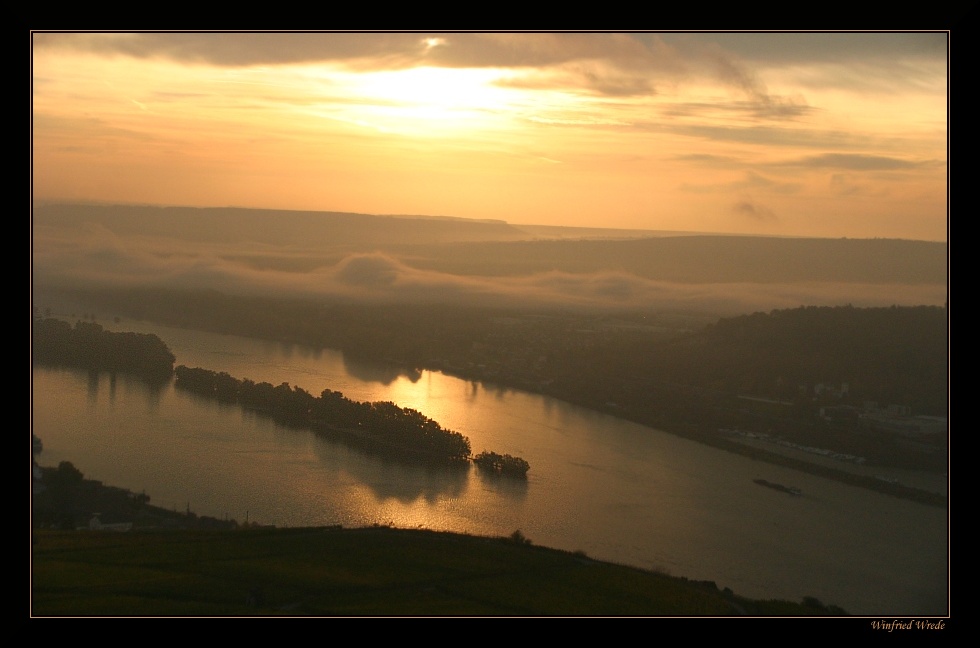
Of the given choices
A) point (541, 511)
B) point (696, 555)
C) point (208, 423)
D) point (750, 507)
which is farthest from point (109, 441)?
point (750, 507)

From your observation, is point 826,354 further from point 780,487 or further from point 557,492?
point 557,492

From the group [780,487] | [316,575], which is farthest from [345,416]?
[316,575]

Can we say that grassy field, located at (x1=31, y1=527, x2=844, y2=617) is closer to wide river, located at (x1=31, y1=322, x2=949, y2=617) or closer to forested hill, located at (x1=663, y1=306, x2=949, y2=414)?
wide river, located at (x1=31, y1=322, x2=949, y2=617)

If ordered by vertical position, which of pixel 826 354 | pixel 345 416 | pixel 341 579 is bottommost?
pixel 341 579

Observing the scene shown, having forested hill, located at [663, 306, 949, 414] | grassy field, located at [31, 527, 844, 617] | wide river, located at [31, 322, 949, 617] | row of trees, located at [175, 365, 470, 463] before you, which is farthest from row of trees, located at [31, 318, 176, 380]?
forested hill, located at [663, 306, 949, 414]

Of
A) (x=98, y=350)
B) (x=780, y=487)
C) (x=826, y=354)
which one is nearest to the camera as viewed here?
(x=780, y=487)

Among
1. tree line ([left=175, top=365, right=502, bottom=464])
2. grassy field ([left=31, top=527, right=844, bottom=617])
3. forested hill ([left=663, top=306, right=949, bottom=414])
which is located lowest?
grassy field ([left=31, top=527, right=844, bottom=617])

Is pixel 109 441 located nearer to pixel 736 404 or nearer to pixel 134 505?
pixel 134 505
